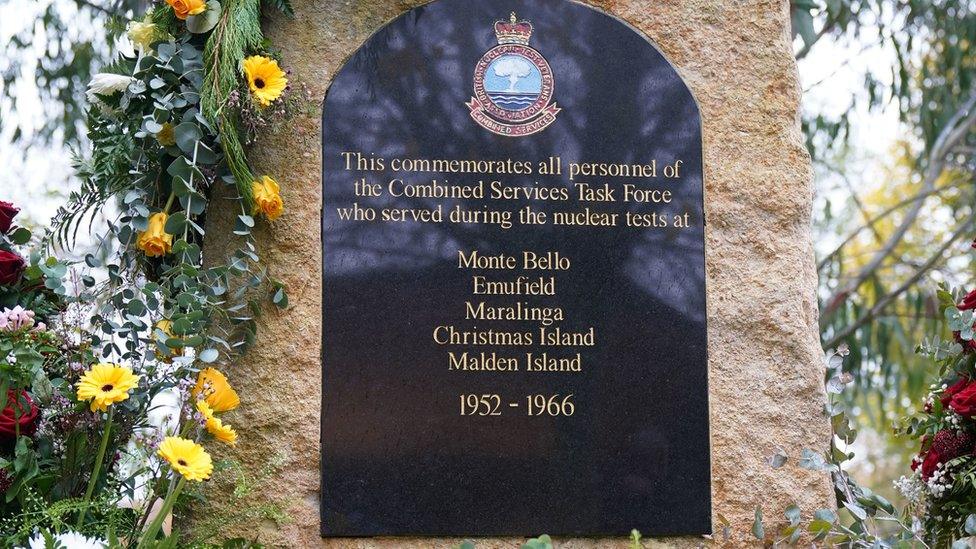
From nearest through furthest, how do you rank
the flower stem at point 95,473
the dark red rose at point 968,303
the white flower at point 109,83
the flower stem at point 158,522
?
the flower stem at point 158,522
the flower stem at point 95,473
the white flower at point 109,83
the dark red rose at point 968,303

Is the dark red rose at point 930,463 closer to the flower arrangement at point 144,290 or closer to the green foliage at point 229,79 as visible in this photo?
the flower arrangement at point 144,290

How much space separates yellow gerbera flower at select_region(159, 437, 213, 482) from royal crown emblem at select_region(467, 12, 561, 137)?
1446 millimetres

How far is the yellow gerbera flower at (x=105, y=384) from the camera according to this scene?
3.15 metres

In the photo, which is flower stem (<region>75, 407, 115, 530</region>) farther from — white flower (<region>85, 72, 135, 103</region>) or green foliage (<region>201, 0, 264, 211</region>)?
white flower (<region>85, 72, 135, 103</region>)

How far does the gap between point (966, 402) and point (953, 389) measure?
23 centimetres

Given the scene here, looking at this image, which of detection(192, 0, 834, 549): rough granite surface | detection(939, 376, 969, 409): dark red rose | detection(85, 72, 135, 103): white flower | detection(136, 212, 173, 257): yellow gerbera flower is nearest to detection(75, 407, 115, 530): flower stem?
detection(192, 0, 834, 549): rough granite surface

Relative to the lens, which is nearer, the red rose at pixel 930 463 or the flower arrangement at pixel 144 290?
the flower arrangement at pixel 144 290

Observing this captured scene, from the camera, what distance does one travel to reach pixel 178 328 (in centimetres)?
336

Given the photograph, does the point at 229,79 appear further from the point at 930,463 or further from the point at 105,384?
the point at 930,463

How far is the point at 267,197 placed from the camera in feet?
11.5

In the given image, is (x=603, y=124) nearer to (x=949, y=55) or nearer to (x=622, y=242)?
(x=622, y=242)

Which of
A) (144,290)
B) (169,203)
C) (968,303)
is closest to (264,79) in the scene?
(169,203)

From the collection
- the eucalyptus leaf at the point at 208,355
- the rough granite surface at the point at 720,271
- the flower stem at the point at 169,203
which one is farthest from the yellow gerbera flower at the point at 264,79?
the eucalyptus leaf at the point at 208,355

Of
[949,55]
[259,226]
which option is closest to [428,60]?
[259,226]
